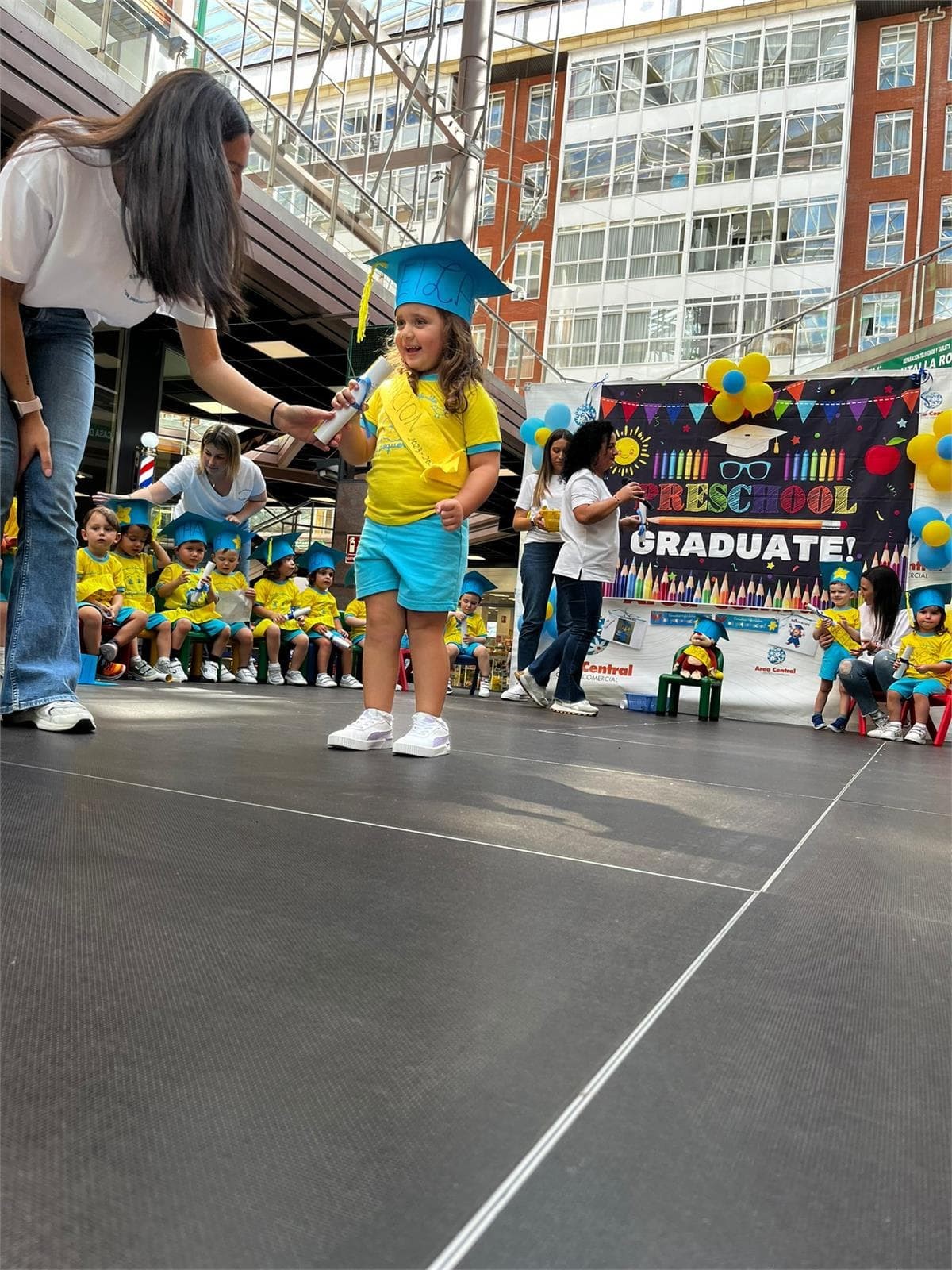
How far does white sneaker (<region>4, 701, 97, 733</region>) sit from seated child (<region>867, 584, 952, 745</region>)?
17.4 feet

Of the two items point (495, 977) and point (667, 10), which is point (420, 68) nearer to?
point (495, 977)

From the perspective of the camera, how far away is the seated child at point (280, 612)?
6738mm

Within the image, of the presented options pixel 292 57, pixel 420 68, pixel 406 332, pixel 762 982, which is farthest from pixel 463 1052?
pixel 420 68

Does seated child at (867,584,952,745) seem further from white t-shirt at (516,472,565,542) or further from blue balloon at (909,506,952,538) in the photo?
white t-shirt at (516,472,565,542)

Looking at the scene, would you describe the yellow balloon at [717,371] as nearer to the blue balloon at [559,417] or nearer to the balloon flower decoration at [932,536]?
the blue balloon at [559,417]

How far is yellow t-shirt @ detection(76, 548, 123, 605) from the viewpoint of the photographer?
5348mm

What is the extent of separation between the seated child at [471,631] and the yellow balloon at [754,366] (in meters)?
2.66

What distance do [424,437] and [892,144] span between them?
25652mm

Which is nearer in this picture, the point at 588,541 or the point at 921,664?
the point at 588,541

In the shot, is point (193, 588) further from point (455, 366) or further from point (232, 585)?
point (455, 366)

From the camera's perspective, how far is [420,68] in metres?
10.2

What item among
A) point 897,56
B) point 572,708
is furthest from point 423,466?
point 897,56

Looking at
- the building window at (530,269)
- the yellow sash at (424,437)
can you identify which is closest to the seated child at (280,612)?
the yellow sash at (424,437)

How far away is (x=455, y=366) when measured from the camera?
9.27ft
